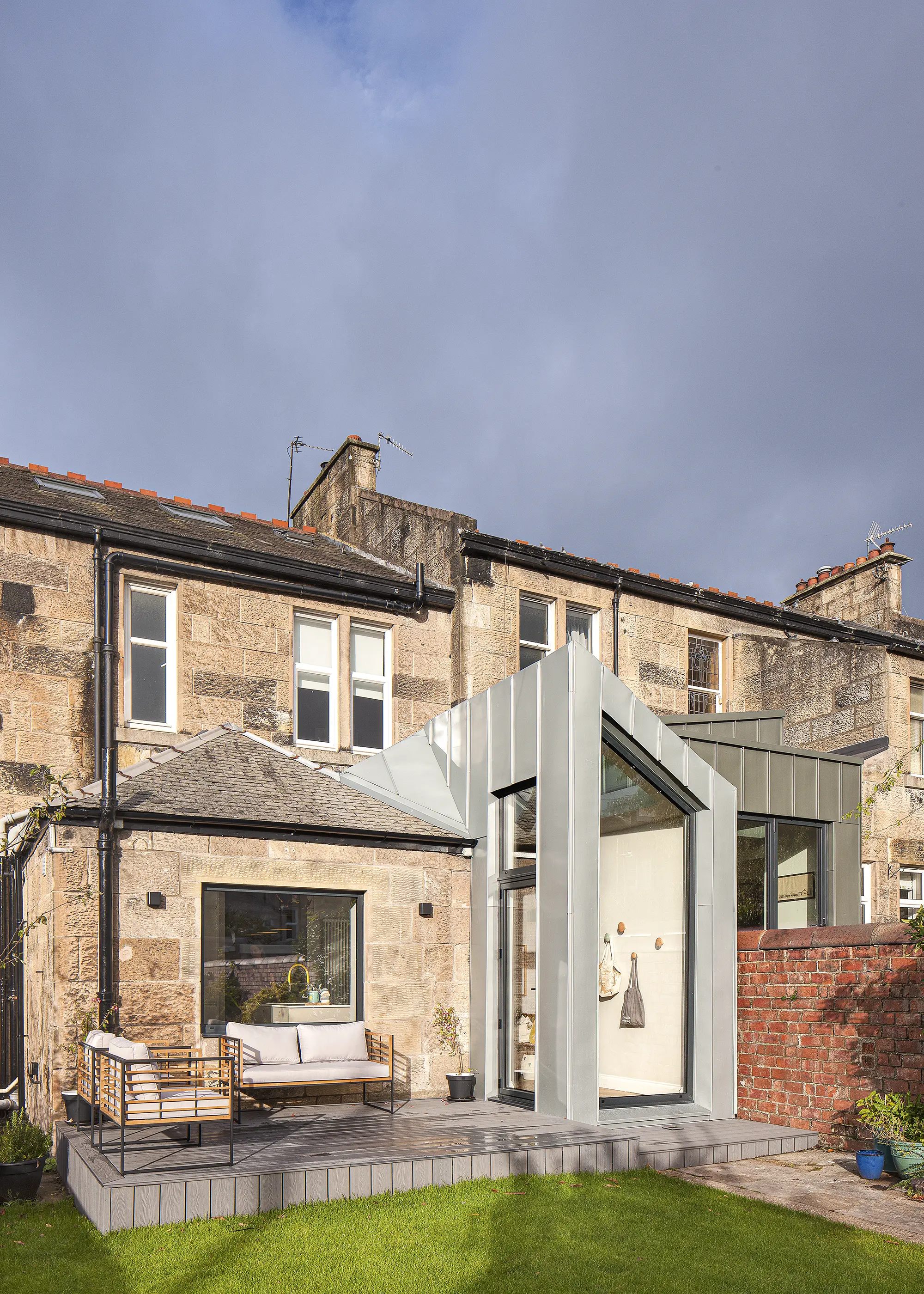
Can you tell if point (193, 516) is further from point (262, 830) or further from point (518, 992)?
point (518, 992)

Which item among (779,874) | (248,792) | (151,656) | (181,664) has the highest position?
(151,656)

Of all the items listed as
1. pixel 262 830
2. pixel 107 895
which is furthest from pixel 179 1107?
pixel 262 830

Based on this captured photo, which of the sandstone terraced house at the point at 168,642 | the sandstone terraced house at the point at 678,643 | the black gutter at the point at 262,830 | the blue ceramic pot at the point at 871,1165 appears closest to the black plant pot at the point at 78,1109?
Result: the sandstone terraced house at the point at 168,642

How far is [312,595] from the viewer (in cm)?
1473

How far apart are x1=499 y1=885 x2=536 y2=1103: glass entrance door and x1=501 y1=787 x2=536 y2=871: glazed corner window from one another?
31cm

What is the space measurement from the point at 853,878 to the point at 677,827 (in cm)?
424

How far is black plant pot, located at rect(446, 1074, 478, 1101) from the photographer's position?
37.4 ft

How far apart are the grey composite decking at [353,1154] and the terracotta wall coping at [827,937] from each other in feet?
5.64

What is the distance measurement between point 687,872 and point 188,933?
5.16m

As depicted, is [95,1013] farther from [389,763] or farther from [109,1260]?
[389,763]

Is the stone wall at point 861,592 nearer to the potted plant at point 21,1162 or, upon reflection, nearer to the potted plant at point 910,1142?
the potted plant at point 910,1142

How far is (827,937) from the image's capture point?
10.5 m

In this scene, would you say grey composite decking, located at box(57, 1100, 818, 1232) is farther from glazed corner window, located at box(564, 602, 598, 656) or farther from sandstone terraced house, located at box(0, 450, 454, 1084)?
glazed corner window, located at box(564, 602, 598, 656)

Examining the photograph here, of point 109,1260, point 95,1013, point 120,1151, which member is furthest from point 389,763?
point 109,1260
